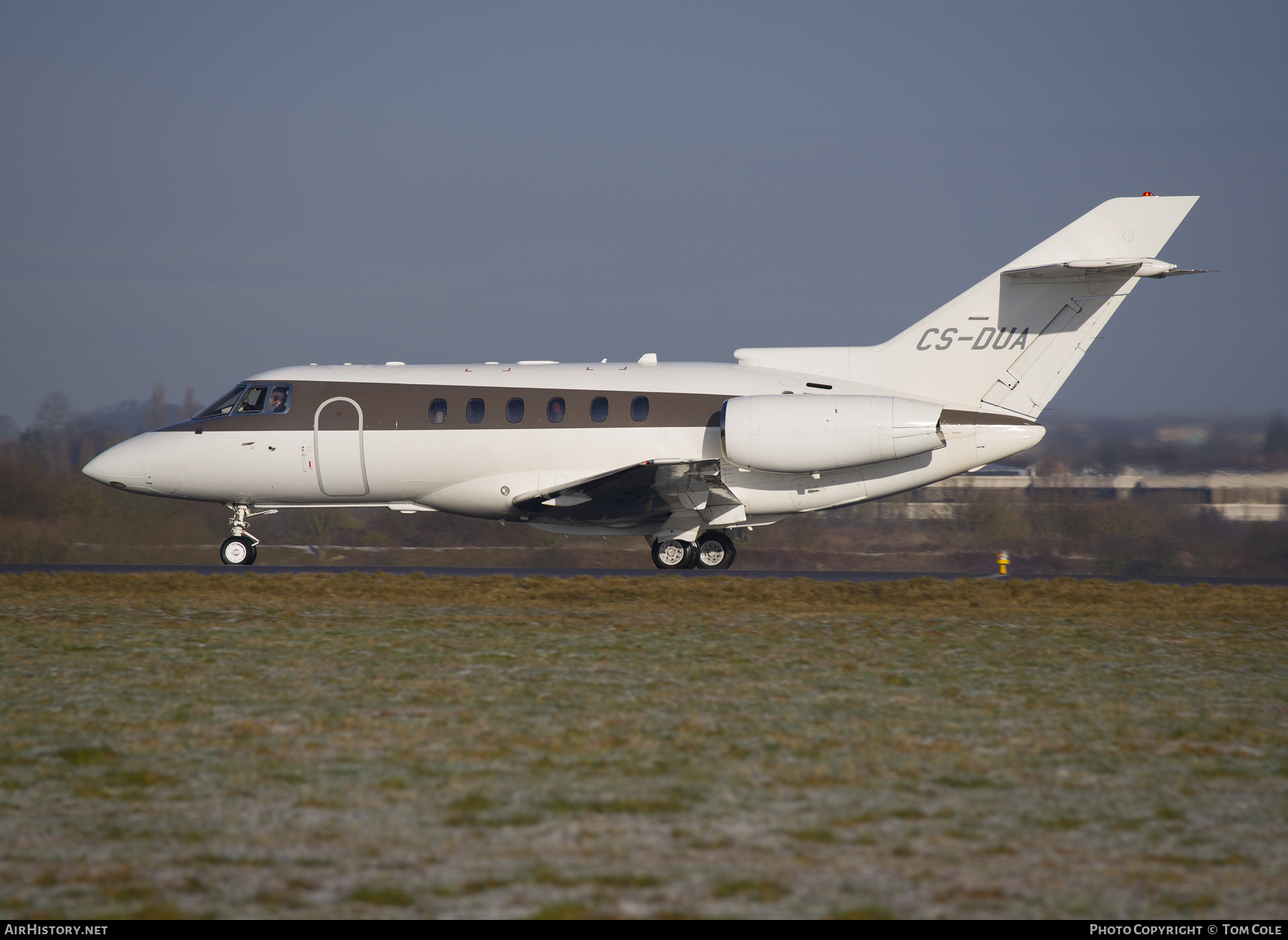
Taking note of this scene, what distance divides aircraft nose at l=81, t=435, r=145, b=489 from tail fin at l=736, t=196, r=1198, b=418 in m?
12.1

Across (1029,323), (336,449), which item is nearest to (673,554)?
(336,449)

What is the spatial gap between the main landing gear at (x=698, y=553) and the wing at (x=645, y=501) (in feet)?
0.83

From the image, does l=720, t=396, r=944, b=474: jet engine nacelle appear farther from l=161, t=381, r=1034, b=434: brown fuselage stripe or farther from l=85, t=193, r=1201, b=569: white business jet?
l=161, t=381, r=1034, b=434: brown fuselage stripe

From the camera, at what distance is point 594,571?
66.7 feet

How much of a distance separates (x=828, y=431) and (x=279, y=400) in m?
9.67


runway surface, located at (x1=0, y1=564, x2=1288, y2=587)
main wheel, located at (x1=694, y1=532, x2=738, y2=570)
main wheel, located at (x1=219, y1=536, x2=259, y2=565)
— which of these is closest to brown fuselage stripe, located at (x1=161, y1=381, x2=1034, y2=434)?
main wheel, located at (x1=219, y1=536, x2=259, y2=565)

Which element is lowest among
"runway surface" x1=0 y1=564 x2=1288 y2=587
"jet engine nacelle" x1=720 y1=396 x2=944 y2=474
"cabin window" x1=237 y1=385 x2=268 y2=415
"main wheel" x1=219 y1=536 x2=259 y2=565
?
"runway surface" x1=0 y1=564 x2=1288 y2=587

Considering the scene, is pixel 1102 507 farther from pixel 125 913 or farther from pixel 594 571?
pixel 125 913

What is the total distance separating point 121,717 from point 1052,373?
1450cm

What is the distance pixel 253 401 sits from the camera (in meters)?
19.4

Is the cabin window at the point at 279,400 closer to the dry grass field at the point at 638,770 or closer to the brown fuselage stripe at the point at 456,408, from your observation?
the brown fuselage stripe at the point at 456,408

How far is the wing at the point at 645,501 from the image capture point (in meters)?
17.6

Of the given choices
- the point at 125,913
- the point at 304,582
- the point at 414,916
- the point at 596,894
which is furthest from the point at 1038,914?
the point at 304,582

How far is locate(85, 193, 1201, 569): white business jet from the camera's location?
1686 cm
